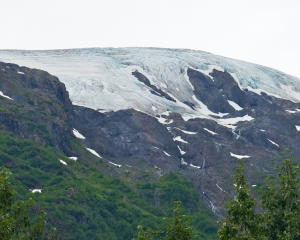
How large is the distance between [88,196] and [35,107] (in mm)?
33550

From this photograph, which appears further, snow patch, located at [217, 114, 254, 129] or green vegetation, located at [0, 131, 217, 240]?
snow patch, located at [217, 114, 254, 129]

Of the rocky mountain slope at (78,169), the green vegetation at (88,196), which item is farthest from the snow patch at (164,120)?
the green vegetation at (88,196)

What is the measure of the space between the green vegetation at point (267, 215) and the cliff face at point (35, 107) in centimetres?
10286

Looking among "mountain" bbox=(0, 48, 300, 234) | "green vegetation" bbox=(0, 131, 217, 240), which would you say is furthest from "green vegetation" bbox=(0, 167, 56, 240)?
"mountain" bbox=(0, 48, 300, 234)

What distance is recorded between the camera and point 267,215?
4047cm

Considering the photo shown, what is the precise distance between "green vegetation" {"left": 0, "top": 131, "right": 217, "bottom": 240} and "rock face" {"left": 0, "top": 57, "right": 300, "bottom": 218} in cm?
643

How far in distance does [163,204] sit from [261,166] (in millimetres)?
27393

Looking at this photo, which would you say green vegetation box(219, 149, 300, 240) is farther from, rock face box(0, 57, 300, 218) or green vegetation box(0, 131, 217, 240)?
rock face box(0, 57, 300, 218)

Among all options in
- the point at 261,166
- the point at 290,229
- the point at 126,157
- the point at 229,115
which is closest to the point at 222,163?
the point at 261,166

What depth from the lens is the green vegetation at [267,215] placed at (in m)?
38.3

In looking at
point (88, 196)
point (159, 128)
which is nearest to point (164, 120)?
point (159, 128)

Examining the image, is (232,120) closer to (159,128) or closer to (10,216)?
(159,128)

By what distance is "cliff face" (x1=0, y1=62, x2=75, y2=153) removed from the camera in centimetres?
14225

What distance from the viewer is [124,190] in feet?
443
